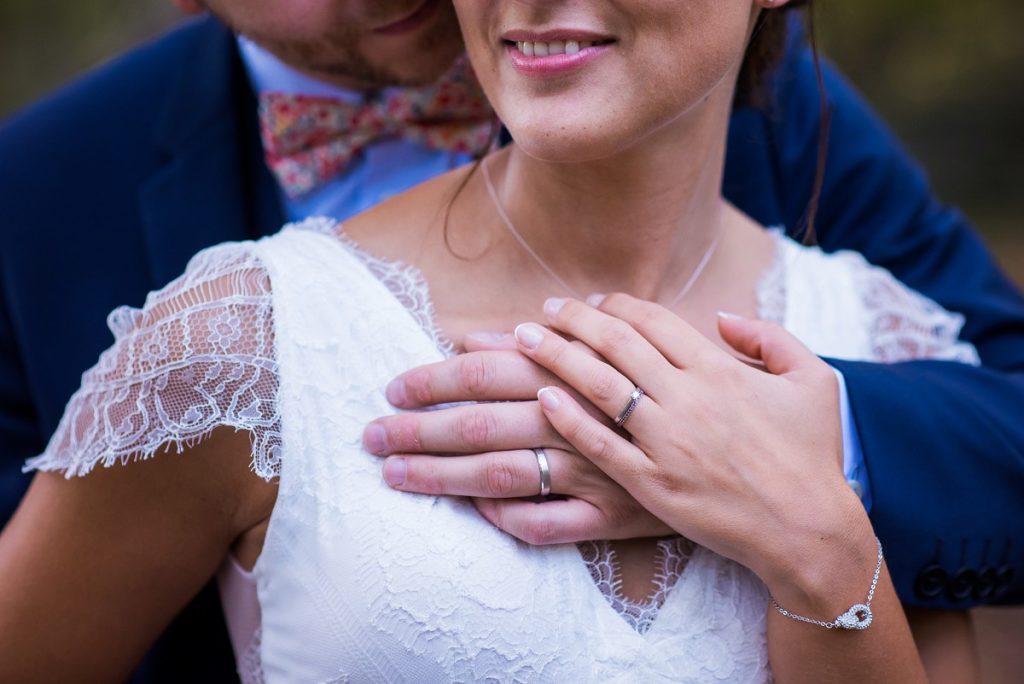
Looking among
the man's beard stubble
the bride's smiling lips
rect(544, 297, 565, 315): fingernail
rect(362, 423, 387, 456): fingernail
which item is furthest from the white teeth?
the man's beard stubble

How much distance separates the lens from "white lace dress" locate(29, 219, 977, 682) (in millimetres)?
1782

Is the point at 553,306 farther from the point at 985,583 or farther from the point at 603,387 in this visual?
the point at 985,583

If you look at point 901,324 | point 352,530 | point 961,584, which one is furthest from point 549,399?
point 901,324

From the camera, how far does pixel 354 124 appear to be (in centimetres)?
287

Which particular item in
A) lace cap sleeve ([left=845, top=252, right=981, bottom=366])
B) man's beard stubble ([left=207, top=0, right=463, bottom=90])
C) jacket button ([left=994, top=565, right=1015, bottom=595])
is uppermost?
man's beard stubble ([left=207, top=0, right=463, bottom=90])

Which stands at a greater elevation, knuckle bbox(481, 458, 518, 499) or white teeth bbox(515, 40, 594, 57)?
white teeth bbox(515, 40, 594, 57)

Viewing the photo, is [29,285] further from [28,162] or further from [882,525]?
[882,525]

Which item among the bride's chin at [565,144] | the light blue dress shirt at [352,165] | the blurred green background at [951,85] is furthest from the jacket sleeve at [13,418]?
the blurred green background at [951,85]

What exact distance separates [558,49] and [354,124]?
1128 mm

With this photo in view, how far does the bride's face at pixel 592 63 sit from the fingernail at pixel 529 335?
0.26 metres

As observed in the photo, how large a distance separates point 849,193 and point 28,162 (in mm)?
1962

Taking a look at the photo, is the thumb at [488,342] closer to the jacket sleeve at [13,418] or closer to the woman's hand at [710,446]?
the woman's hand at [710,446]

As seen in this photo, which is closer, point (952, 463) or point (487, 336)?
point (487, 336)

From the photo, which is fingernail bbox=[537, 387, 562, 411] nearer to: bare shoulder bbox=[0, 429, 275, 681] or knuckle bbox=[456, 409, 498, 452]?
knuckle bbox=[456, 409, 498, 452]
